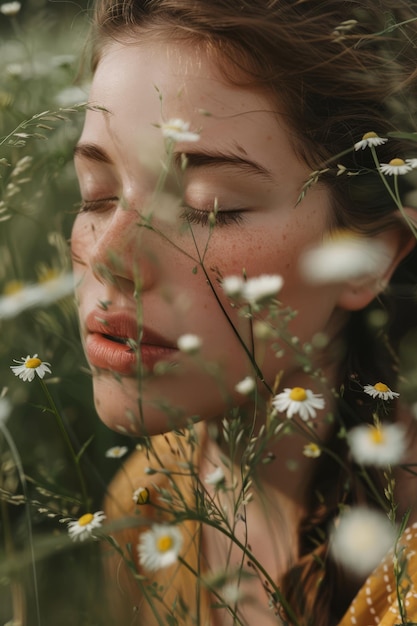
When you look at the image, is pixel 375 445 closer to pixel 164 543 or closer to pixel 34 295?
pixel 164 543

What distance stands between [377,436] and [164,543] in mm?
250

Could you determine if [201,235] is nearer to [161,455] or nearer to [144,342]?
[144,342]

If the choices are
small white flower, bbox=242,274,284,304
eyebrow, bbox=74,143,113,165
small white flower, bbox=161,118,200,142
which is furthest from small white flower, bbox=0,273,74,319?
small white flower, bbox=242,274,284,304

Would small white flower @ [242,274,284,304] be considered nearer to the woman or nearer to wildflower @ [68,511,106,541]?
the woman

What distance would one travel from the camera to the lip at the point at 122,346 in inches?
35.5

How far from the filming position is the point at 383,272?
1025 millimetres

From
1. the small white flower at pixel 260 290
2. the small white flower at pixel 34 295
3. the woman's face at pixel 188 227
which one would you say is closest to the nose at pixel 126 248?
the woman's face at pixel 188 227

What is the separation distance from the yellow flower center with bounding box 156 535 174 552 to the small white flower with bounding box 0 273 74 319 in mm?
427

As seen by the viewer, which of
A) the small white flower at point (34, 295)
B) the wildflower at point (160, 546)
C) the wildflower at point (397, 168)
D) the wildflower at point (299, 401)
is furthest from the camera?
the small white flower at point (34, 295)

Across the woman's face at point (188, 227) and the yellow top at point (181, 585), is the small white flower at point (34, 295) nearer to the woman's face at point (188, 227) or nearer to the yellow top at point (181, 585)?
the woman's face at point (188, 227)

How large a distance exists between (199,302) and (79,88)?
60 cm

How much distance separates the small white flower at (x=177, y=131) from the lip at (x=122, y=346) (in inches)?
8.8

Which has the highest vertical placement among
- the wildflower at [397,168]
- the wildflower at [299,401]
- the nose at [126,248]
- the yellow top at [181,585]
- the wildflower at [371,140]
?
A: the wildflower at [371,140]

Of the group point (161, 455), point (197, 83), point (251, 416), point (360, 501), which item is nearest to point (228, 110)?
point (197, 83)
